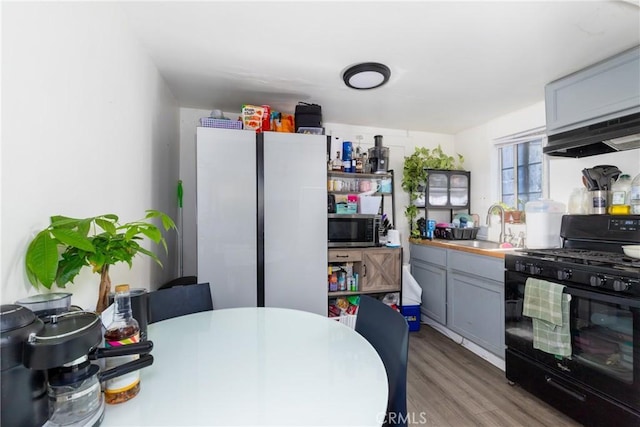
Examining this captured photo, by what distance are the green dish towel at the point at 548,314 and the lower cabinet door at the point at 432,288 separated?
99 cm

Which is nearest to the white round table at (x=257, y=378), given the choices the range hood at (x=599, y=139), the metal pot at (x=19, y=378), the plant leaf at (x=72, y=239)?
the metal pot at (x=19, y=378)

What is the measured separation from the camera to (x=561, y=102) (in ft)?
6.95

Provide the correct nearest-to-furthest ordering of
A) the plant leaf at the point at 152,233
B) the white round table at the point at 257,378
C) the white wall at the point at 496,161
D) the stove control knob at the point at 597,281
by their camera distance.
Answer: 1. the white round table at the point at 257,378
2. the plant leaf at the point at 152,233
3. the stove control knob at the point at 597,281
4. the white wall at the point at 496,161

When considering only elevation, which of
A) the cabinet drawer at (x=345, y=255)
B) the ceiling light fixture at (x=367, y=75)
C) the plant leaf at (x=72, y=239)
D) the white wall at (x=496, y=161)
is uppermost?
the ceiling light fixture at (x=367, y=75)

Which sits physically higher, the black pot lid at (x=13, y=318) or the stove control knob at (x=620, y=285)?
the black pot lid at (x=13, y=318)

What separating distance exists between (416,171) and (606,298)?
206 centimetres

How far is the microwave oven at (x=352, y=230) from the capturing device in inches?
107

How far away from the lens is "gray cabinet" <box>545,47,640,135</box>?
1.72 metres

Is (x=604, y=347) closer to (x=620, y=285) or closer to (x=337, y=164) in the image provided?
(x=620, y=285)

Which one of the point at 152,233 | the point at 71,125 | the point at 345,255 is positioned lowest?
the point at 345,255

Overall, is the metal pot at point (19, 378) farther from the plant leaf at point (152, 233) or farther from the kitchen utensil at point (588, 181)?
the kitchen utensil at point (588, 181)

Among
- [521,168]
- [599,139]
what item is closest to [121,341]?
[599,139]

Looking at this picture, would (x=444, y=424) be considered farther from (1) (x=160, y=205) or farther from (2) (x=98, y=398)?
(1) (x=160, y=205)

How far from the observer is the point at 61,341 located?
0.56 meters
